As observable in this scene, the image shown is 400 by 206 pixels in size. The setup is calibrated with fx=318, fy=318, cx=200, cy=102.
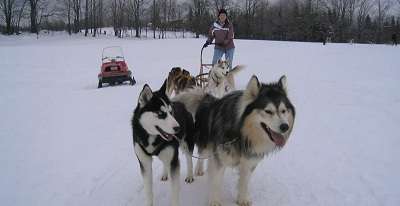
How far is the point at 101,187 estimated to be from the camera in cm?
350

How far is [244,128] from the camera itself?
2703 millimetres

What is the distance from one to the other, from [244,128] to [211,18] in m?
46.5

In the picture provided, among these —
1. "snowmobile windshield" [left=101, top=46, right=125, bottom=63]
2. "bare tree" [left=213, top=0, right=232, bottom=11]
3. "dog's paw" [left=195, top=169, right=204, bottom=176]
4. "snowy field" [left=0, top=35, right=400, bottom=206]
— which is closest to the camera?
"snowy field" [left=0, top=35, right=400, bottom=206]

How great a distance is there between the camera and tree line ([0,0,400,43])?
4266 cm

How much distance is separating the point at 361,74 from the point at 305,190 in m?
10.4

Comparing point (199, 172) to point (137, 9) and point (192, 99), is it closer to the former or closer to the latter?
point (192, 99)

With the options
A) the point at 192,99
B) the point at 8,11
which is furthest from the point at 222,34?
the point at 8,11

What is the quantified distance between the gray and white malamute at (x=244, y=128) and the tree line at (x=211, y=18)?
1584 inches

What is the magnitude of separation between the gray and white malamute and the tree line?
4023 centimetres

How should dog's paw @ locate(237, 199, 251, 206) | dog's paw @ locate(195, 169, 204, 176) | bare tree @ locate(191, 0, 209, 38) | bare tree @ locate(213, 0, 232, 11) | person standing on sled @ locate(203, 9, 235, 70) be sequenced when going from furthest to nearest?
1. bare tree @ locate(213, 0, 232, 11)
2. bare tree @ locate(191, 0, 209, 38)
3. person standing on sled @ locate(203, 9, 235, 70)
4. dog's paw @ locate(195, 169, 204, 176)
5. dog's paw @ locate(237, 199, 251, 206)

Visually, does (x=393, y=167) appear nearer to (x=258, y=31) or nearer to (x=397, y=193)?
(x=397, y=193)

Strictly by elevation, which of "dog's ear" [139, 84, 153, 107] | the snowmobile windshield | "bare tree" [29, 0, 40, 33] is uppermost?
"bare tree" [29, 0, 40, 33]

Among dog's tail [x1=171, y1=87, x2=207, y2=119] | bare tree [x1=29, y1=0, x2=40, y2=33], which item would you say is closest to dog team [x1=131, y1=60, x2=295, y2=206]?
dog's tail [x1=171, y1=87, x2=207, y2=119]

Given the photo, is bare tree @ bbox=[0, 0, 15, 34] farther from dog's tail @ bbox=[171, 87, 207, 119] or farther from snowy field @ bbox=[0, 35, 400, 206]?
dog's tail @ bbox=[171, 87, 207, 119]
